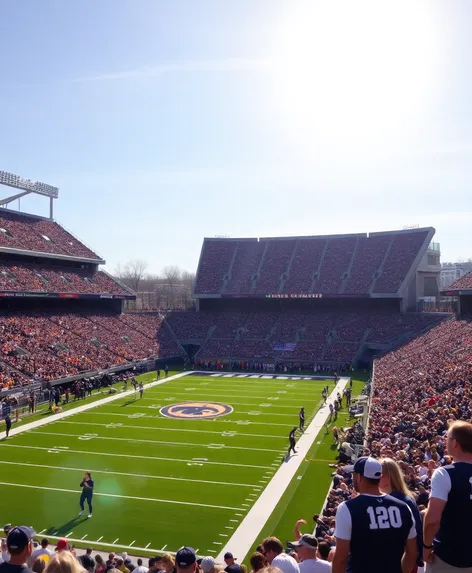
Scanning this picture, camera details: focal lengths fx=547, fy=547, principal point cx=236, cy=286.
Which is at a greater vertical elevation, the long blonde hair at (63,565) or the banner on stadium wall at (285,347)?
the banner on stadium wall at (285,347)

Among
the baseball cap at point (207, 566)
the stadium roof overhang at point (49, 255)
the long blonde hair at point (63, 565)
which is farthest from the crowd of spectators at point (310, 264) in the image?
the long blonde hair at point (63, 565)

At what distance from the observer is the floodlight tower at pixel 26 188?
45625 mm

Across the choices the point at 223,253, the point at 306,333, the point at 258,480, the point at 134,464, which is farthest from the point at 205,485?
the point at 223,253

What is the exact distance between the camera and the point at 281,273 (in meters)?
54.4

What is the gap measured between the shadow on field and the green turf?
4711 millimetres

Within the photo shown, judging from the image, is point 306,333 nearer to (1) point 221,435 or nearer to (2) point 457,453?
(1) point 221,435

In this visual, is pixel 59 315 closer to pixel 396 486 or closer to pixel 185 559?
pixel 185 559

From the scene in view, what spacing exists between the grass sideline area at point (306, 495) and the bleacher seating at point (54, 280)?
84.9ft

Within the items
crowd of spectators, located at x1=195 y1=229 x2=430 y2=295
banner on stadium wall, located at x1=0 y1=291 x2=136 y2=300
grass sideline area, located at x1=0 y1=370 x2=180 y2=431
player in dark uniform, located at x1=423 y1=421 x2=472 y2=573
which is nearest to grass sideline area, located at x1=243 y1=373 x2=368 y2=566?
player in dark uniform, located at x1=423 y1=421 x2=472 y2=573

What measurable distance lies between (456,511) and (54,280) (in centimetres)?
4307

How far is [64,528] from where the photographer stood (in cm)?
1388

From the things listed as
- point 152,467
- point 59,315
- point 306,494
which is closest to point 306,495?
point 306,494

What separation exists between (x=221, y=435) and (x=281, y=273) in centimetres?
3268

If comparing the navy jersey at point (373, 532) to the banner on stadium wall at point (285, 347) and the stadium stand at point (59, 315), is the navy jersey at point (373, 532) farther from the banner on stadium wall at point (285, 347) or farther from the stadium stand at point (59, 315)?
the banner on stadium wall at point (285, 347)
